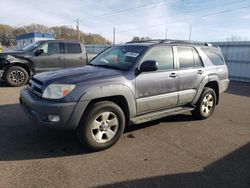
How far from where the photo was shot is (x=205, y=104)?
223 inches

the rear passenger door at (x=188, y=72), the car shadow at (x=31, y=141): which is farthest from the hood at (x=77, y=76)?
the rear passenger door at (x=188, y=72)

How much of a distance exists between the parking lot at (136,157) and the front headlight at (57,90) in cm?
93

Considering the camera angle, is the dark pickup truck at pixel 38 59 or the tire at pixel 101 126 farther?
the dark pickup truck at pixel 38 59

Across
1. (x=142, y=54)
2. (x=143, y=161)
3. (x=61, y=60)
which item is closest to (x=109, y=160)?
(x=143, y=161)

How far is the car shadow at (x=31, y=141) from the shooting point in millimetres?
3646

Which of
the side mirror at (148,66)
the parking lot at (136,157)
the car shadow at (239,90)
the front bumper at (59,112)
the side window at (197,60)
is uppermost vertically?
the side window at (197,60)

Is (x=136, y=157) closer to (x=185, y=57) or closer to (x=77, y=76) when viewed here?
(x=77, y=76)

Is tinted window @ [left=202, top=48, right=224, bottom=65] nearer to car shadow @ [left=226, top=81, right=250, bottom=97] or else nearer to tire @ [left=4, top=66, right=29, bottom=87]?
car shadow @ [left=226, top=81, right=250, bottom=97]

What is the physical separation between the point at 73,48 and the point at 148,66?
6.64 m

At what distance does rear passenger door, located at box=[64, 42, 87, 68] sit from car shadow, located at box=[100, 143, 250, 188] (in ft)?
25.0

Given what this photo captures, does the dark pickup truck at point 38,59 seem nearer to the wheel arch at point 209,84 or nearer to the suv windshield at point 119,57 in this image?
the suv windshield at point 119,57

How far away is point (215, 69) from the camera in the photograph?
5.71 m

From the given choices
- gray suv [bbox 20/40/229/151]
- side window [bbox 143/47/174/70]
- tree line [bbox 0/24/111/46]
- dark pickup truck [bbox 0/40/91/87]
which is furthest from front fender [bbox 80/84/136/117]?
tree line [bbox 0/24/111/46]

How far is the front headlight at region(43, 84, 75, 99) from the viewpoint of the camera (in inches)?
137
